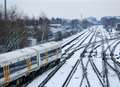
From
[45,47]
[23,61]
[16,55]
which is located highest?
[16,55]

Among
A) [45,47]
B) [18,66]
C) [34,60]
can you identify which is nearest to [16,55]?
[18,66]

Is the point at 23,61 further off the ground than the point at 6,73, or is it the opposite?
the point at 23,61

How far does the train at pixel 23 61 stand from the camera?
19406 mm

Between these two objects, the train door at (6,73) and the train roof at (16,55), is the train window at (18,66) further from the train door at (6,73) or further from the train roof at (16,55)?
the train door at (6,73)

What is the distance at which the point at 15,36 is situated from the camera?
4084 cm

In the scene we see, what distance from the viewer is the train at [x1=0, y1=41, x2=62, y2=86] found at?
63.7 feet

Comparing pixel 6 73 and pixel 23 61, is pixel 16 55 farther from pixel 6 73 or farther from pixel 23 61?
pixel 6 73

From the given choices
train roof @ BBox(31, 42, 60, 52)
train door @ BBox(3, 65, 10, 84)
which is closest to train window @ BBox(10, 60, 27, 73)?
train door @ BBox(3, 65, 10, 84)

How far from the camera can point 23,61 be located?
74.2ft

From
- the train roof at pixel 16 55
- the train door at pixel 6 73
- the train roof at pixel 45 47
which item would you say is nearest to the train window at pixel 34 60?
the train roof at pixel 16 55

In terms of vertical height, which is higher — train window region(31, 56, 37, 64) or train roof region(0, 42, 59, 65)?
train roof region(0, 42, 59, 65)

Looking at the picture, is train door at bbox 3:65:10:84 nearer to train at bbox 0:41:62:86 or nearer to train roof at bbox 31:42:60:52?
train at bbox 0:41:62:86

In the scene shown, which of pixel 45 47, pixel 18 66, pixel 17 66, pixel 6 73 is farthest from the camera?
pixel 45 47

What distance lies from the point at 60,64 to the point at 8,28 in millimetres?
11183
